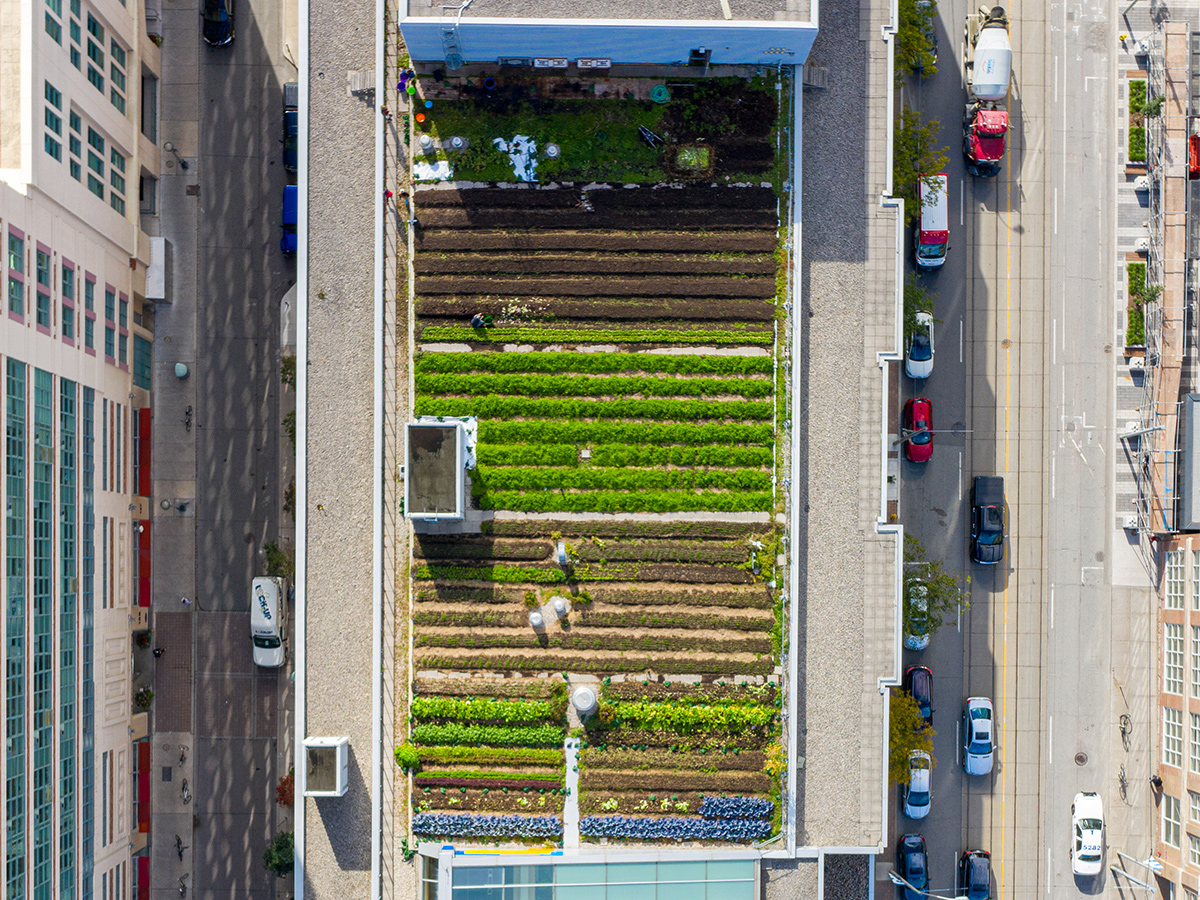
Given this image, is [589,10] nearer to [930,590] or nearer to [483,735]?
[930,590]

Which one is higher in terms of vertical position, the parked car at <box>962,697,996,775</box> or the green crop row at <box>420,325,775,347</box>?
the green crop row at <box>420,325,775,347</box>

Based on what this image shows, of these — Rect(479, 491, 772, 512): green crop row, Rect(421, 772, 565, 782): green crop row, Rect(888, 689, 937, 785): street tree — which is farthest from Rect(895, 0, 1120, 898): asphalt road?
Rect(421, 772, 565, 782): green crop row

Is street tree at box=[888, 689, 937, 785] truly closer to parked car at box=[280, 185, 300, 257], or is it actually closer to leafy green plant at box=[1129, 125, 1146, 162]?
leafy green plant at box=[1129, 125, 1146, 162]

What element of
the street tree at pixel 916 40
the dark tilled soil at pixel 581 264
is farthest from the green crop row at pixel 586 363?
the street tree at pixel 916 40

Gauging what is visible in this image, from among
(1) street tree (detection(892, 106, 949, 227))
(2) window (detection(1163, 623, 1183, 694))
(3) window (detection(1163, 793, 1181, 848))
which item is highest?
(1) street tree (detection(892, 106, 949, 227))

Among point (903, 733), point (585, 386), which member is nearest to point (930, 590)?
point (903, 733)

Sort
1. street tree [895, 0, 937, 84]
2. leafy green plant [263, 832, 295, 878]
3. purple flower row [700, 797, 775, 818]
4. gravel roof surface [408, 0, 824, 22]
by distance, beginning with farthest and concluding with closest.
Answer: leafy green plant [263, 832, 295, 878]
street tree [895, 0, 937, 84]
purple flower row [700, 797, 775, 818]
gravel roof surface [408, 0, 824, 22]

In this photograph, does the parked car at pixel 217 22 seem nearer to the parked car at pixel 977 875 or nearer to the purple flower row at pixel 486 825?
the purple flower row at pixel 486 825
